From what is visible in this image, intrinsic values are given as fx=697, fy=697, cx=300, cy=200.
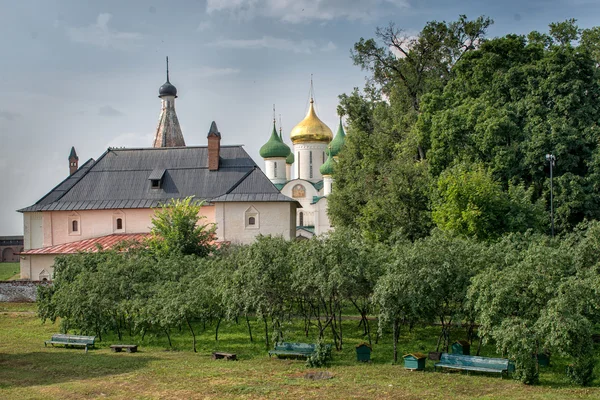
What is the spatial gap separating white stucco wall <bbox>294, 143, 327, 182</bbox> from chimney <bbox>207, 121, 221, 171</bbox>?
84.6ft

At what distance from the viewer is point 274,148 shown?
69.8 meters

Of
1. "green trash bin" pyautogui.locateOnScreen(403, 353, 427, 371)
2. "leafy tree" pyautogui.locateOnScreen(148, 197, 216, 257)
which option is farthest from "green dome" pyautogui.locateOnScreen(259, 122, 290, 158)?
"green trash bin" pyautogui.locateOnScreen(403, 353, 427, 371)

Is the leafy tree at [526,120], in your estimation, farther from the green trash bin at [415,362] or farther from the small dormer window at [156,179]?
the small dormer window at [156,179]

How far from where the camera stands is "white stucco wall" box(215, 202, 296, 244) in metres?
41.6

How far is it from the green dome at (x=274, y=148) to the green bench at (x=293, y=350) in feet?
160

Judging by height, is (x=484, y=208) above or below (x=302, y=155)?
below

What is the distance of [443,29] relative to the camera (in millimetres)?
38812

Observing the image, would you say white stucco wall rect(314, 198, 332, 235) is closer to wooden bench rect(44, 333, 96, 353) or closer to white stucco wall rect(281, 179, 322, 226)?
white stucco wall rect(281, 179, 322, 226)

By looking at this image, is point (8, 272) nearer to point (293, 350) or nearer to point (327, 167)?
point (327, 167)

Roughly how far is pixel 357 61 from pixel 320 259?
21.2 m

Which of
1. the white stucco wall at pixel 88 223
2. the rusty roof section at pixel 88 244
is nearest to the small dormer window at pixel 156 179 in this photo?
the white stucco wall at pixel 88 223

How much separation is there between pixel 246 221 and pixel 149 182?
7.51m

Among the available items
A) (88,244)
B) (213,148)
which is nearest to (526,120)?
(213,148)

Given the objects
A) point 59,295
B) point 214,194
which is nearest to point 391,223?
point 214,194
